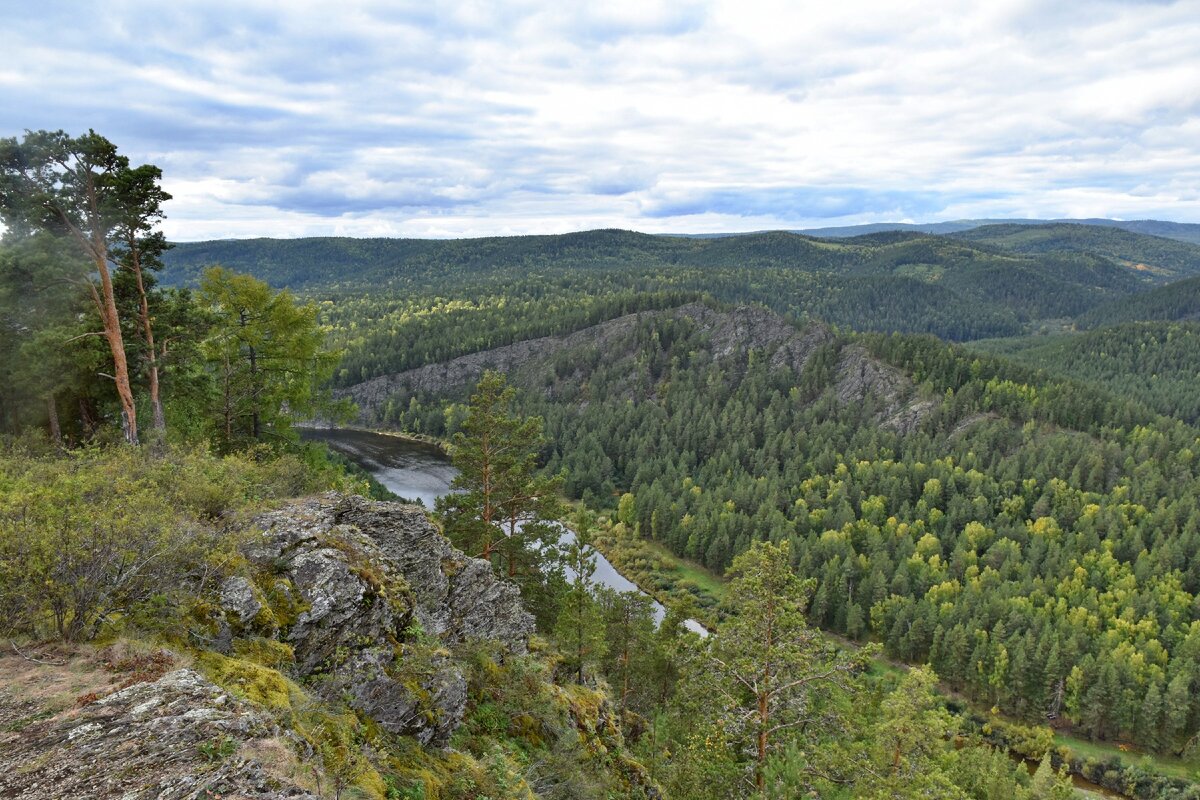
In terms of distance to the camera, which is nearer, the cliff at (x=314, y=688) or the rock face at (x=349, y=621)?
the cliff at (x=314, y=688)

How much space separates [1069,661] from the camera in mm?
71688

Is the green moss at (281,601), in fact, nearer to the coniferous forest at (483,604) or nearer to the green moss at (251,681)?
the coniferous forest at (483,604)

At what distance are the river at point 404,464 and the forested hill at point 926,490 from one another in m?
→ 12.1

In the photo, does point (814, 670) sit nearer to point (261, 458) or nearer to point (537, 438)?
point (537, 438)

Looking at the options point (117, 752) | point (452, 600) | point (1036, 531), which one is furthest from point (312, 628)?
point (1036, 531)

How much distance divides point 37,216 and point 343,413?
15634 millimetres

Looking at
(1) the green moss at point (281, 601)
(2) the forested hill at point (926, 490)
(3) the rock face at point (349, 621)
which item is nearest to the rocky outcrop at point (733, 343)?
(2) the forested hill at point (926, 490)

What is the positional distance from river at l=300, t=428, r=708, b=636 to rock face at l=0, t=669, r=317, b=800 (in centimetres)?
8002

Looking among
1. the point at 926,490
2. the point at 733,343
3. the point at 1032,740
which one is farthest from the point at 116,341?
the point at 733,343

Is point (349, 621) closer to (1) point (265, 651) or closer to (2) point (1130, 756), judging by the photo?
(1) point (265, 651)

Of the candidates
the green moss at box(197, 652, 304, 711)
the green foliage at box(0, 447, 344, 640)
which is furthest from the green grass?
the green foliage at box(0, 447, 344, 640)

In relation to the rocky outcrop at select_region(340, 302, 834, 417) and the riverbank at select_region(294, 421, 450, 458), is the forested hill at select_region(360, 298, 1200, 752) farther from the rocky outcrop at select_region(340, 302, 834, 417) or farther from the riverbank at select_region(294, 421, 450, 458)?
the riverbank at select_region(294, 421, 450, 458)

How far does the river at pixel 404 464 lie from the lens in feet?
339

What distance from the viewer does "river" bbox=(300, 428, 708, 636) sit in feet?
339
